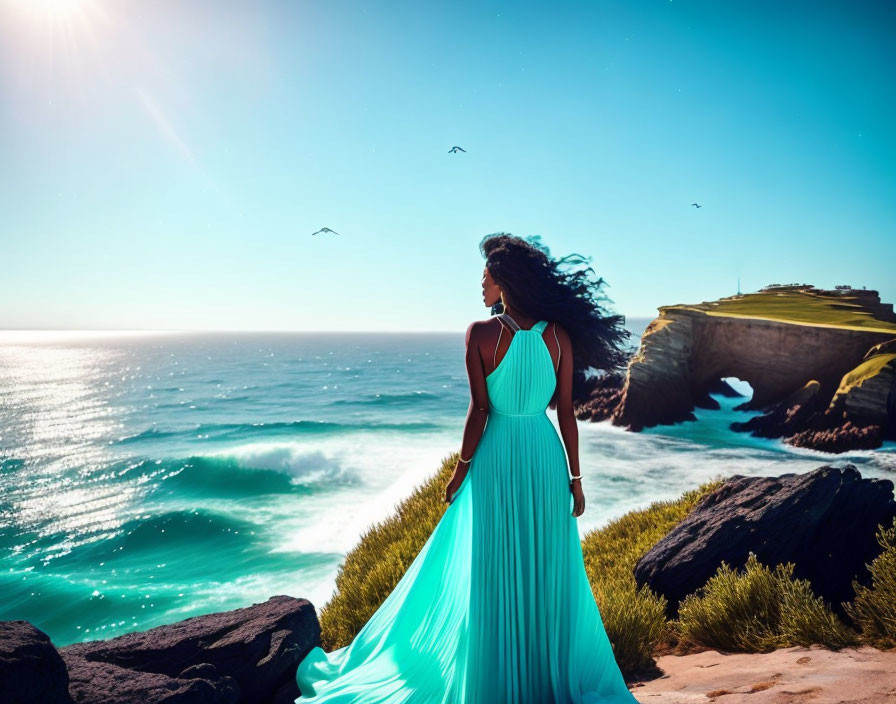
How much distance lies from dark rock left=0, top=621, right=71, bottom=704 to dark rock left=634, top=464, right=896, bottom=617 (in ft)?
15.9

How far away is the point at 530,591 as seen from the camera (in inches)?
123

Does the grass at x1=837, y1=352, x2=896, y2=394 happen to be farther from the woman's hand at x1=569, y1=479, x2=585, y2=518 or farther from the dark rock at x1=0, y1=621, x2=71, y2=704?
the dark rock at x1=0, y1=621, x2=71, y2=704

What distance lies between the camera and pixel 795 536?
502 centimetres

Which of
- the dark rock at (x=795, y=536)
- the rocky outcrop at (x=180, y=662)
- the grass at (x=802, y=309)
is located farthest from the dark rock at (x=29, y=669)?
the grass at (x=802, y=309)

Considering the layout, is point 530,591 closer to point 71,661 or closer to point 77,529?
point 71,661

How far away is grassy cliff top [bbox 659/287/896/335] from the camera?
2695 cm

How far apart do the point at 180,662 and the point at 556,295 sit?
12.0ft

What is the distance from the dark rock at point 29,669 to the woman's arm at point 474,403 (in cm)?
231

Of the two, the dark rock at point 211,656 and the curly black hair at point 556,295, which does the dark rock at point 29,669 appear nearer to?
the dark rock at point 211,656

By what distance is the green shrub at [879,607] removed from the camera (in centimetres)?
347

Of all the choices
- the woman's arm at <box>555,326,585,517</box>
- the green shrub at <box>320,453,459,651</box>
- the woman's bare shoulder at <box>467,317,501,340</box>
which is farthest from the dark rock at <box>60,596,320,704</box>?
the woman's bare shoulder at <box>467,317,501,340</box>

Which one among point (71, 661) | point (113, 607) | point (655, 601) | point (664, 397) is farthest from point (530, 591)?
point (664, 397)

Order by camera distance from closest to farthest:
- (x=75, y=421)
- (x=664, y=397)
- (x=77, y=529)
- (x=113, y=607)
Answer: (x=113, y=607), (x=77, y=529), (x=664, y=397), (x=75, y=421)

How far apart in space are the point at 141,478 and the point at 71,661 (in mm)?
27140
